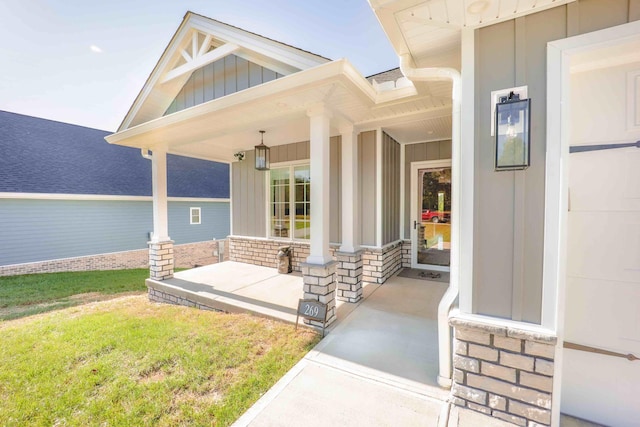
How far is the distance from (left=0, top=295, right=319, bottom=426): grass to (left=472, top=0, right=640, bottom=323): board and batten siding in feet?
6.60

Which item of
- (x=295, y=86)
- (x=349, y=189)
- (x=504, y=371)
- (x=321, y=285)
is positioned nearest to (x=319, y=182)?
(x=349, y=189)

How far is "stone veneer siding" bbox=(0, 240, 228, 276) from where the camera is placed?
862 cm

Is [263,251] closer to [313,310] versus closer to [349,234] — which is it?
[349,234]

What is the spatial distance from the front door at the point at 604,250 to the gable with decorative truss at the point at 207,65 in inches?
93.4

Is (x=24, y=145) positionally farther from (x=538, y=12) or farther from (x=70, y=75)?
(x=538, y=12)

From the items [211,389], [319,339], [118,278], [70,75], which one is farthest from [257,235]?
[70,75]

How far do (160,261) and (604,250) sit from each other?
246 inches

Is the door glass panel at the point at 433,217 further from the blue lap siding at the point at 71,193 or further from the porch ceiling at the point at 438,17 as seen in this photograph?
the blue lap siding at the point at 71,193

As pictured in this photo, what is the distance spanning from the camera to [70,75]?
7.98 meters

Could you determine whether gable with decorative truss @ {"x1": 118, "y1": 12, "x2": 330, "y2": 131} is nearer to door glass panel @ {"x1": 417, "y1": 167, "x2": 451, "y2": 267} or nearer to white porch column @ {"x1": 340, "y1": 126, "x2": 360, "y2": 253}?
white porch column @ {"x1": 340, "y1": 126, "x2": 360, "y2": 253}

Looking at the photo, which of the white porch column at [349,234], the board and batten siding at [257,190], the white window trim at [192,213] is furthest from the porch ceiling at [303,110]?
the white window trim at [192,213]

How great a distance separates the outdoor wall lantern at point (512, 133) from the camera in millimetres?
1582

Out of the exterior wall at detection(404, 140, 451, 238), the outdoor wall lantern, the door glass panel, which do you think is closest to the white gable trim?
the outdoor wall lantern

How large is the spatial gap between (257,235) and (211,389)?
14.3ft
